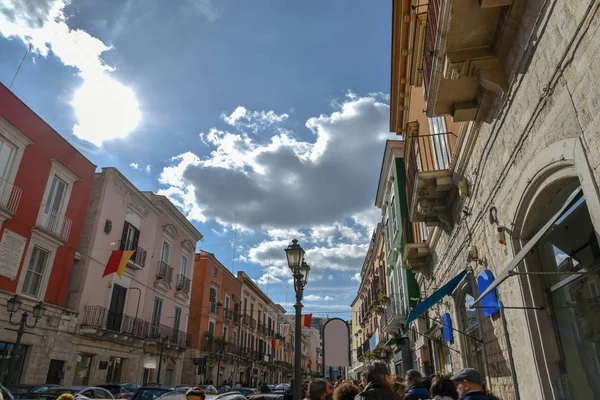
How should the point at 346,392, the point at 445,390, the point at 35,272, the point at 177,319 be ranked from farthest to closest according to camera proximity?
the point at 177,319 < the point at 35,272 < the point at 445,390 < the point at 346,392

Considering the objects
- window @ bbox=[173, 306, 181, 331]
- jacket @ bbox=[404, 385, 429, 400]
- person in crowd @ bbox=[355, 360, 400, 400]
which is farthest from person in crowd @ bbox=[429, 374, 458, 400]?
window @ bbox=[173, 306, 181, 331]

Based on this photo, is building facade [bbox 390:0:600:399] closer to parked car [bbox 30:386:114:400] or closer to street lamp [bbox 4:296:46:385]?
parked car [bbox 30:386:114:400]

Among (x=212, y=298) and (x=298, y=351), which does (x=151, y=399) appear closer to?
(x=298, y=351)

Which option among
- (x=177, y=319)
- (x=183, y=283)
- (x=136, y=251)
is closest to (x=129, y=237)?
(x=136, y=251)

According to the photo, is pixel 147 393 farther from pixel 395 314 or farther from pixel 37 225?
pixel 395 314

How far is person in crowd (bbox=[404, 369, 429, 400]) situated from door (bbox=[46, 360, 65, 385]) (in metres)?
15.9

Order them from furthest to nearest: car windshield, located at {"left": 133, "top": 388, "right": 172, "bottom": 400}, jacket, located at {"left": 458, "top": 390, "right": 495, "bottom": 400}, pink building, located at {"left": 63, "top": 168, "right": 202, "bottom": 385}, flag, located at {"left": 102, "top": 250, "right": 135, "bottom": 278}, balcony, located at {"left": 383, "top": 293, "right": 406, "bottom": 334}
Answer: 1. pink building, located at {"left": 63, "top": 168, "right": 202, "bottom": 385}
2. flag, located at {"left": 102, "top": 250, "right": 135, "bottom": 278}
3. balcony, located at {"left": 383, "top": 293, "right": 406, "bottom": 334}
4. car windshield, located at {"left": 133, "top": 388, "right": 172, "bottom": 400}
5. jacket, located at {"left": 458, "top": 390, "right": 495, "bottom": 400}

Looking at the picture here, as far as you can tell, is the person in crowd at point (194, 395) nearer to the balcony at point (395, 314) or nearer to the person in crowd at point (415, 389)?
the person in crowd at point (415, 389)

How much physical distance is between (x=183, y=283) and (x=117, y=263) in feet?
36.5

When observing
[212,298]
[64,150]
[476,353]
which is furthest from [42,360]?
[212,298]

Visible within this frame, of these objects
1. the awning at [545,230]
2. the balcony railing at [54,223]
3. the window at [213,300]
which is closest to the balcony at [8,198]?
the balcony railing at [54,223]

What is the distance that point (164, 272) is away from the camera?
26641 millimetres

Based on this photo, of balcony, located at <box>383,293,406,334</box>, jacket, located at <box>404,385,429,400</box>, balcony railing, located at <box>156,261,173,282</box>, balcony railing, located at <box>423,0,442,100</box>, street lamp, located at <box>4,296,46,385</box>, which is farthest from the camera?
balcony railing, located at <box>156,261,173,282</box>

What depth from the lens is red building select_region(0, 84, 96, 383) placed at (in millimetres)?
14758
